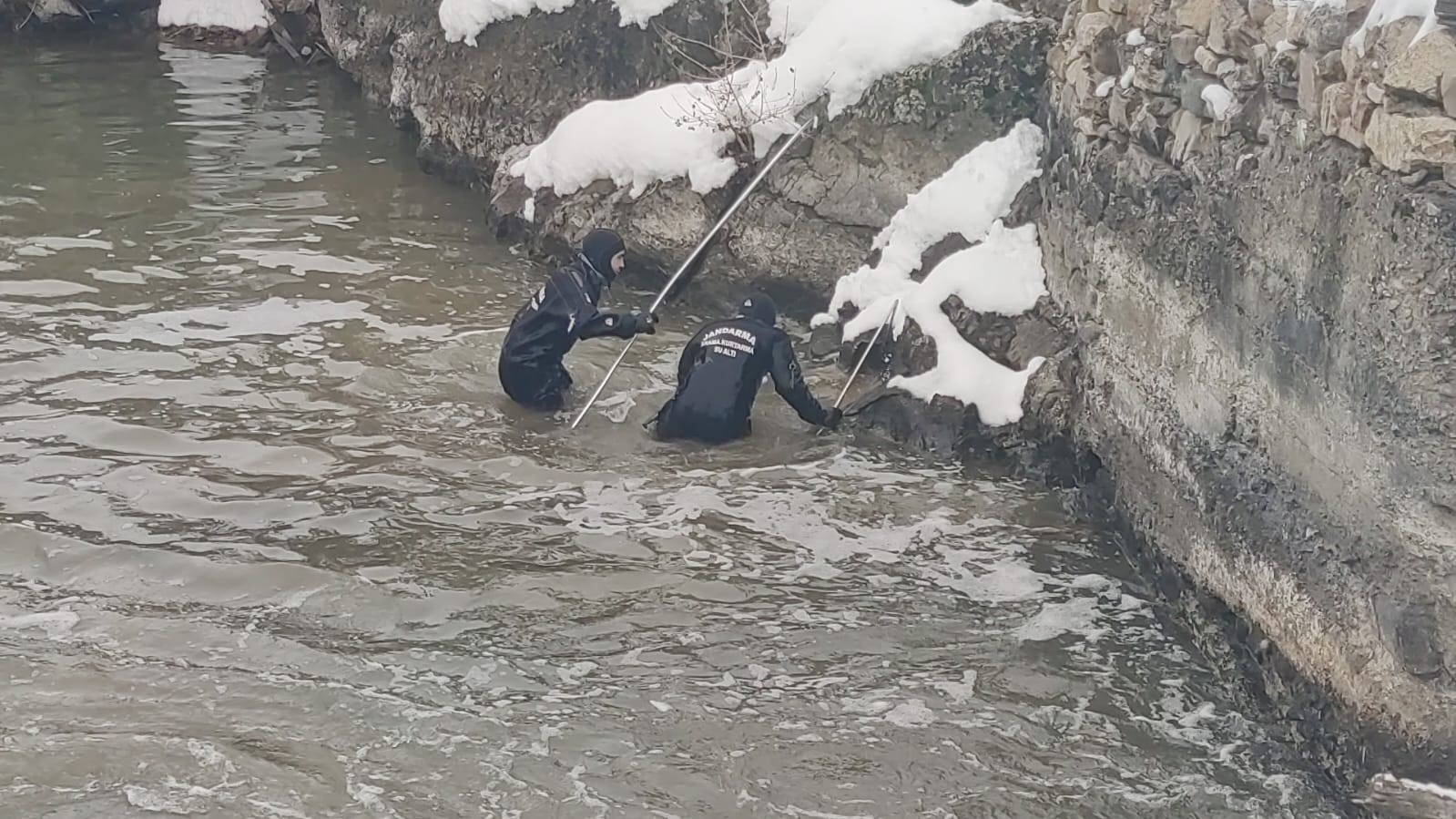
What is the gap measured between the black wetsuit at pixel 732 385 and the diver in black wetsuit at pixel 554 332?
0.70 m

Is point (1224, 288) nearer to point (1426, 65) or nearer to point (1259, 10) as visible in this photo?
point (1259, 10)

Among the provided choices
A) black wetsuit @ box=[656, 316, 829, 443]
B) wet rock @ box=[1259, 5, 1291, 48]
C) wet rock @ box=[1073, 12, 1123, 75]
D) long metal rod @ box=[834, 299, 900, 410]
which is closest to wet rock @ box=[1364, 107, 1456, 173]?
wet rock @ box=[1259, 5, 1291, 48]

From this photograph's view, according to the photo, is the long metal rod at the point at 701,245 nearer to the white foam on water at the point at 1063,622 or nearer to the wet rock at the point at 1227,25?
the white foam on water at the point at 1063,622

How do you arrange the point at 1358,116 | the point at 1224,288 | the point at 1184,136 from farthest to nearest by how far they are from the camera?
the point at 1184,136, the point at 1224,288, the point at 1358,116

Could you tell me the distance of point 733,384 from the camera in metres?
8.88

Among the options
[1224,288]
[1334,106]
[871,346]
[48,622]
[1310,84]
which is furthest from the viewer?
[871,346]

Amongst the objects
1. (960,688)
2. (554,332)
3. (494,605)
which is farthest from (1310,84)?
(554,332)

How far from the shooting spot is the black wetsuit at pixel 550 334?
941 cm

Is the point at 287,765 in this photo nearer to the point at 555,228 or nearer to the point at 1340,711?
the point at 1340,711

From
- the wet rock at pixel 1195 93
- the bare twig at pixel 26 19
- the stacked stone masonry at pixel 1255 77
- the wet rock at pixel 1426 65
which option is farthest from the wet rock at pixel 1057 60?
the bare twig at pixel 26 19

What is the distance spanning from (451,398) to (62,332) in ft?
9.38

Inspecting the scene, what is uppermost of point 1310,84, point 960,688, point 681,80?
point 1310,84

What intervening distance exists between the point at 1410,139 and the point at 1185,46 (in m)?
2.49

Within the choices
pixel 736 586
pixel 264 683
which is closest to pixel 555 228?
pixel 736 586
